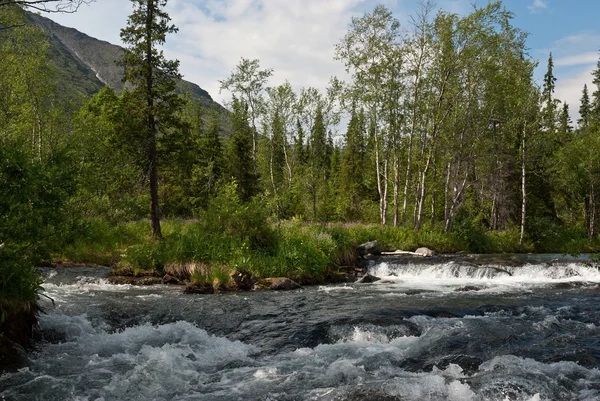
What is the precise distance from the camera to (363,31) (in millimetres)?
28578

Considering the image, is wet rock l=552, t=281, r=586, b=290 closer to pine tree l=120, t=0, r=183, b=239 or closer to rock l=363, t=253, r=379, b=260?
rock l=363, t=253, r=379, b=260

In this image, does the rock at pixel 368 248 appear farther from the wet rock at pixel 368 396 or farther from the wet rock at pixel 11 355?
the wet rock at pixel 11 355

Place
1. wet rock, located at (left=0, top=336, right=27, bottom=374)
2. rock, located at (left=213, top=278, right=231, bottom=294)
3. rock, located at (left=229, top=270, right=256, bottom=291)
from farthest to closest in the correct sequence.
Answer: rock, located at (left=229, top=270, right=256, bottom=291)
rock, located at (left=213, top=278, right=231, bottom=294)
wet rock, located at (left=0, top=336, right=27, bottom=374)

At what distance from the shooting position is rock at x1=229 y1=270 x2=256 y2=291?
14867 millimetres

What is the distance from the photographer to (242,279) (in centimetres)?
1524

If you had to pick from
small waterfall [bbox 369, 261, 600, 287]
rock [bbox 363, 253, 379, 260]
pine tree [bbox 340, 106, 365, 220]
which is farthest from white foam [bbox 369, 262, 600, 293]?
pine tree [bbox 340, 106, 365, 220]

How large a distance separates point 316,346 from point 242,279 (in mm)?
7120

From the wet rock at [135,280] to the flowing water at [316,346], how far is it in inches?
41.0

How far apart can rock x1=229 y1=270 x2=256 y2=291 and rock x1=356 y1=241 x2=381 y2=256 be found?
8.35 meters

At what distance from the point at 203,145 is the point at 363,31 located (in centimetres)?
1787

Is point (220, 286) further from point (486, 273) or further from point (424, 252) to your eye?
point (424, 252)

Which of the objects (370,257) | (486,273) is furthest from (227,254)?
(486,273)

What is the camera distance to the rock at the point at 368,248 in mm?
22578

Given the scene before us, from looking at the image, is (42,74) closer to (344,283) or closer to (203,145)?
(203,145)
